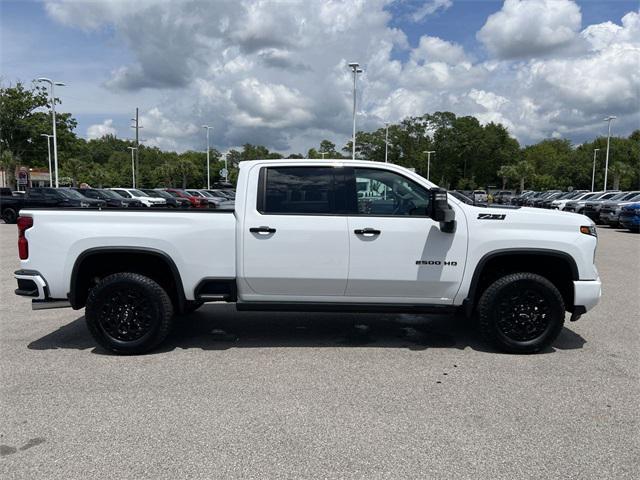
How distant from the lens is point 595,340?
5582 mm

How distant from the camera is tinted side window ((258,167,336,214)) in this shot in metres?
4.90

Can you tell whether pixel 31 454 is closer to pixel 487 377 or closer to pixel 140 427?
pixel 140 427

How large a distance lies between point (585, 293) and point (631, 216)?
56.8 ft

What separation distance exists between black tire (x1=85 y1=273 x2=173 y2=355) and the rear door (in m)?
0.93

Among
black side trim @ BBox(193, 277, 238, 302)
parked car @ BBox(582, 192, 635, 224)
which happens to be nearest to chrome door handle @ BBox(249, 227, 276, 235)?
black side trim @ BBox(193, 277, 238, 302)

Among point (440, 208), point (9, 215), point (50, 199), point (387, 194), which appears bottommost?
point (9, 215)

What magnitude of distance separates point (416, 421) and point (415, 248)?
175 cm

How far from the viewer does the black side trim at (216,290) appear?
494cm

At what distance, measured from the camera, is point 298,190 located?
4.95 meters

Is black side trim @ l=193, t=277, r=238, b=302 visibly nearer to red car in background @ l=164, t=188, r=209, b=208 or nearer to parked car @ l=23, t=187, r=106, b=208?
parked car @ l=23, t=187, r=106, b=208

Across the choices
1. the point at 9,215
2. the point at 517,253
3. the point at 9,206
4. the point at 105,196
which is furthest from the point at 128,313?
the point at 105,196

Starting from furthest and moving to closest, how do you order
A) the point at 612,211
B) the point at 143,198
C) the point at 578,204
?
the point at 143,198 < the point at 578,204 < the point at 612,211

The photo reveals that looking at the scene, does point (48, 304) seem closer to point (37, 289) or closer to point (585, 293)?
point (37, 289)

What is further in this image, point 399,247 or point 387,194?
point 387,194
